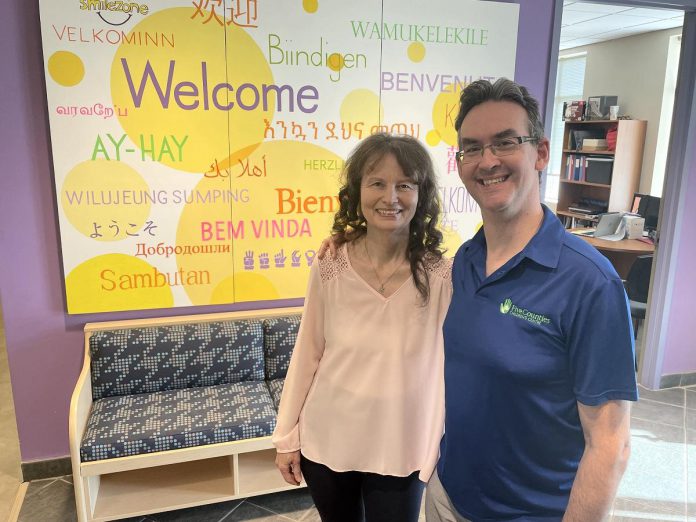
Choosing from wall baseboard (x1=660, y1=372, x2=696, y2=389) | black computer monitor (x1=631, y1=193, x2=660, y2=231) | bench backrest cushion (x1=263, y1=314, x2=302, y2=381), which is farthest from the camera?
black computer monitor (x1=631, y1=193, x2=660, y2=231)

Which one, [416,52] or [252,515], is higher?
[416,52]

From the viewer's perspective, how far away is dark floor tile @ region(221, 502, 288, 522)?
2516 mm

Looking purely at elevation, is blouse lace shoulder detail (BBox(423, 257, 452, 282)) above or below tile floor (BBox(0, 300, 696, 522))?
above

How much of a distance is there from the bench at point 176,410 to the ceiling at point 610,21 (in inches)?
165

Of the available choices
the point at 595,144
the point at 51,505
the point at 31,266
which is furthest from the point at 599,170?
the point at 51,505

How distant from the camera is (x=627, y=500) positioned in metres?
2.66

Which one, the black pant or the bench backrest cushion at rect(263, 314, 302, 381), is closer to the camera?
the black pant

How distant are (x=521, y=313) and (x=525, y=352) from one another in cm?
8

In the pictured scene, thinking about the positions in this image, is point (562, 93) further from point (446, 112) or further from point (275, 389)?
point (275, 389)

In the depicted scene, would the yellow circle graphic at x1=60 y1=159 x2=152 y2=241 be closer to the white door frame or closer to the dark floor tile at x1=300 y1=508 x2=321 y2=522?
the dark floor tile at x1=300 y1=508 x2=321 y2=522

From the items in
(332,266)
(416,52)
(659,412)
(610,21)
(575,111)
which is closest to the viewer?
(332,266)

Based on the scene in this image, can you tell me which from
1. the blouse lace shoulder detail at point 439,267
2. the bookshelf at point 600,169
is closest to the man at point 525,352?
the blouse lace shoulder detail at point 439,267

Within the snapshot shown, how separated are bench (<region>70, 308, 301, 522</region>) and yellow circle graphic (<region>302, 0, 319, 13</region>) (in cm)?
159

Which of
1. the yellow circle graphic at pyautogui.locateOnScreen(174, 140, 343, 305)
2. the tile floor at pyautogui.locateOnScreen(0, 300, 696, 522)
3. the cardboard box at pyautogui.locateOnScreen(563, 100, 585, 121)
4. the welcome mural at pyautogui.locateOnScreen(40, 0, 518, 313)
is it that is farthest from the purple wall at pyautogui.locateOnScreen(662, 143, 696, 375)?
the cardboard box at pyautogui.locateOnScreen(563, 100, 585, 121)
